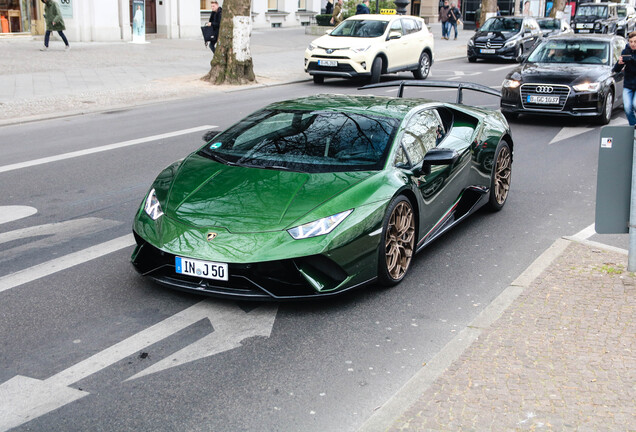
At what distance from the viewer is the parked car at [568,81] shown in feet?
46.6

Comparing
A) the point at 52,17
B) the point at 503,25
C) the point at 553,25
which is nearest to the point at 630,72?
the point at 503,25

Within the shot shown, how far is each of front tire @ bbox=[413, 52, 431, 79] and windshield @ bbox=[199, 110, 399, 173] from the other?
17169mm

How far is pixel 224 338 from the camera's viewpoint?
508 centimetres

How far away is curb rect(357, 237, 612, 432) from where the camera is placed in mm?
3994

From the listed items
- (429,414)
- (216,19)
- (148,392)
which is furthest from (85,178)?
(216,19)

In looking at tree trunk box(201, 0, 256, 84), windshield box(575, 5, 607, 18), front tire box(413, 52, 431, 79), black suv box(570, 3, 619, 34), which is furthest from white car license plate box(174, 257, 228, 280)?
windshield box(575, 5, 607, 18)

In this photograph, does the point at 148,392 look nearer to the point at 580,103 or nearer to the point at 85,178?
the point at 85,178

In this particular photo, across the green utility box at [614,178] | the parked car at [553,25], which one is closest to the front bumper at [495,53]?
the parked car at [553,25]

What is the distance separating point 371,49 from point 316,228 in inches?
632

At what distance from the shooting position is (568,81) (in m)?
14.2

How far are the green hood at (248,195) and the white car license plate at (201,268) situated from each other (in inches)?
11.6

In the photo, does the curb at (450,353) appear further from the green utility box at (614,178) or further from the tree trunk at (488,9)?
the tree trunk at (488,9)

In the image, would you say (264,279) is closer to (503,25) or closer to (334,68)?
(334,68)

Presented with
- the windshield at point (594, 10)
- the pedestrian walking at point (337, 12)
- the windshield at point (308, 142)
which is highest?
the windshield at point (594, 10)
